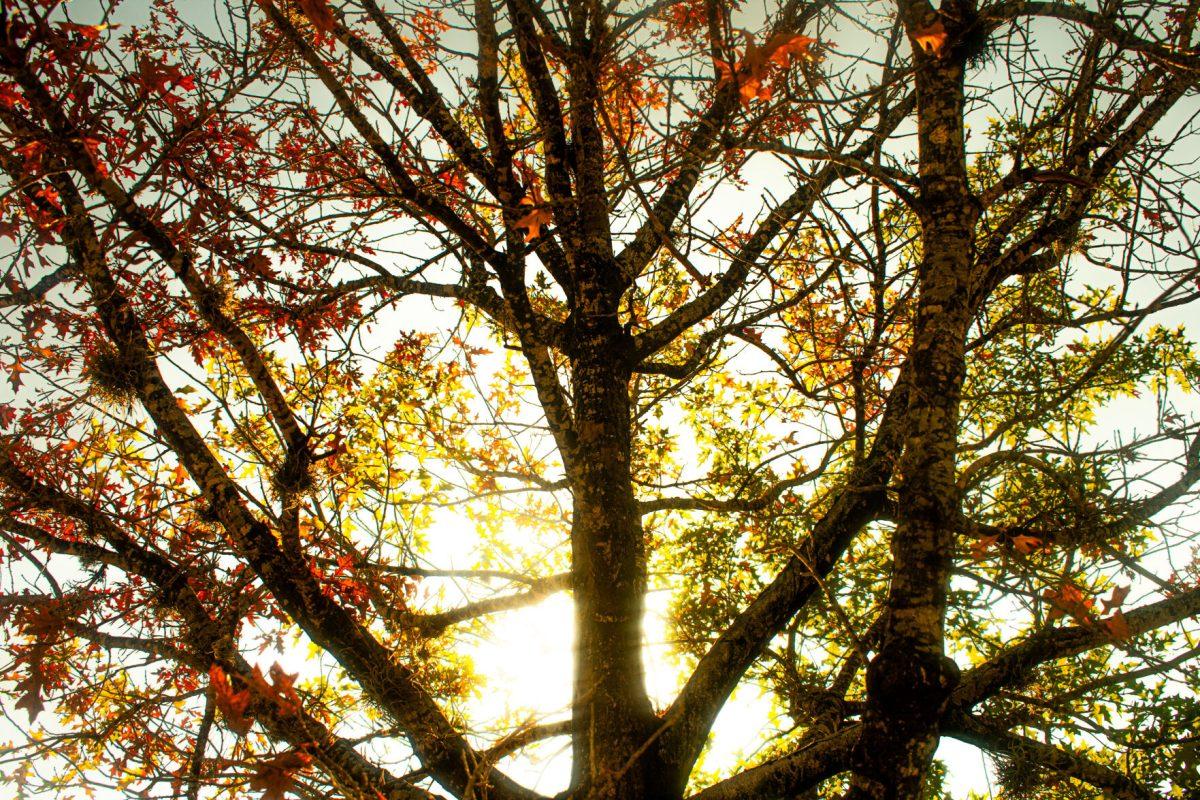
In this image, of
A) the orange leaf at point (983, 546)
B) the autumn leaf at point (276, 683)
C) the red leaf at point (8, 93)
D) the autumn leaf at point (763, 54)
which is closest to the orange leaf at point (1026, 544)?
the orange leaf at point (983, 546)

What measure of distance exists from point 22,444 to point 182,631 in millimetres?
1766

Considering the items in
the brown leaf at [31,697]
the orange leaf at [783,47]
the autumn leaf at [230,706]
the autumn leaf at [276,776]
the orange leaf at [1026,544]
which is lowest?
the autumn leaf at [276,776]

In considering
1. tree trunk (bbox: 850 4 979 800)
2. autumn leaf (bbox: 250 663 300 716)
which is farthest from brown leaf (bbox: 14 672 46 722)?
tree trunk (bbox: 850 4 979 800)

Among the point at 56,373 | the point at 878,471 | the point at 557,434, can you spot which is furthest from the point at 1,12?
the point at 878,471

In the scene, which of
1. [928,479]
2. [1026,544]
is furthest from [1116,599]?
[928,479]

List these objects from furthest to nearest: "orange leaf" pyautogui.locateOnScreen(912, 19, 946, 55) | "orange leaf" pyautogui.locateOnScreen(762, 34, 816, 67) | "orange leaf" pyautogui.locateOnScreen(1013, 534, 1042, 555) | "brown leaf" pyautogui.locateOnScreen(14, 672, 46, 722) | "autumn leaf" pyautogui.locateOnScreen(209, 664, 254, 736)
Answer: "orange leaf" pyautogui.locateOnScreen(1013, 534, 1042, 555), "brown leaf" pyautogui.locateOnScreen(14, 672, 46, 722), "orange leaf" pyautogui.locateOnScreen(912, 19, 946, 55), "orange leaf" pyautogui.locateOnScreen(762, 34, 816, 67), "autumn leaf" pyautogui.locateOnScreen(209, 664, 254, 736)

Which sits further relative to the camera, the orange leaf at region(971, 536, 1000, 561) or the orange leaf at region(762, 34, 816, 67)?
the orange leaf at region(971, 536, 1000, 561)

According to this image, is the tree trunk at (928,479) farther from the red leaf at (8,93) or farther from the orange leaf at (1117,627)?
the red leaf at (8,93)

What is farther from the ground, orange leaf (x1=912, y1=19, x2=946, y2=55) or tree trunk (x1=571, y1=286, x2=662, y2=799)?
orange leaf (x1=912, y1=19, x2=946, y2=55)

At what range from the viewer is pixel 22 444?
401 centimetres

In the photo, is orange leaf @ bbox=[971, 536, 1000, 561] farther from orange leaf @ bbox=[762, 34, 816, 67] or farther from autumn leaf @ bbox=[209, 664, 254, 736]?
autumn leaf @ bbox=[209, 664, 254, 736]

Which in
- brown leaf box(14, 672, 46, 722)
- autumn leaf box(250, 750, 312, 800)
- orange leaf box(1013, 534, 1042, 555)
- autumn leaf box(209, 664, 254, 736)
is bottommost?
autumn leaf box(250, 750, 312, 800)

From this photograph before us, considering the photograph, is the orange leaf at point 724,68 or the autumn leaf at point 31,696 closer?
the orange leaf at point 724,68

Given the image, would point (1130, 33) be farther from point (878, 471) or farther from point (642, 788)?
point (642, 788)
